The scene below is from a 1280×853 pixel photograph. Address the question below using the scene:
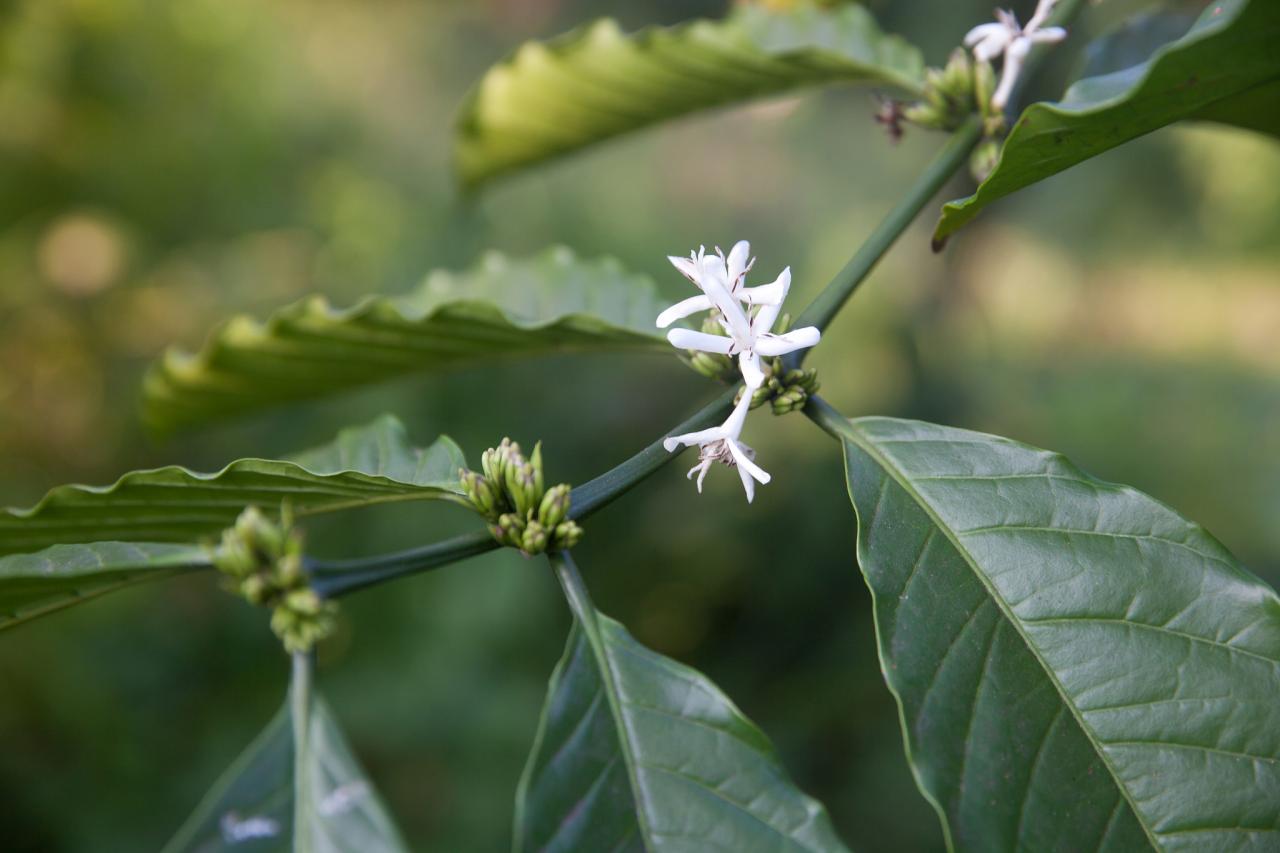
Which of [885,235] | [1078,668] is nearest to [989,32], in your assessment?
[885,235]

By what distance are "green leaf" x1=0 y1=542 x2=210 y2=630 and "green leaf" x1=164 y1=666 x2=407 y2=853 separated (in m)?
0.21

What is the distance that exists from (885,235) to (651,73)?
27.4 inches

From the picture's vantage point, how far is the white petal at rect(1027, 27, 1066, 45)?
1.09m

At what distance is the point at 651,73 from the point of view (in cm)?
161

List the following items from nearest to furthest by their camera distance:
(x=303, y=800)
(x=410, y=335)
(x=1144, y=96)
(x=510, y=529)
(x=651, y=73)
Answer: (x=1144, y=96) < (x=510, y=529) < (x=303, y=800) < (x=410, y=335) < (x=651, y=73)

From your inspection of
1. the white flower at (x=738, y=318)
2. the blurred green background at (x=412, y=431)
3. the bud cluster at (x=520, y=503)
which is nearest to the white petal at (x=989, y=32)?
the white flower at (x=738, y=318)

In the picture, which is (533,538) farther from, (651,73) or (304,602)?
(651,73)

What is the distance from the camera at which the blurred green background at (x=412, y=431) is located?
2775mm

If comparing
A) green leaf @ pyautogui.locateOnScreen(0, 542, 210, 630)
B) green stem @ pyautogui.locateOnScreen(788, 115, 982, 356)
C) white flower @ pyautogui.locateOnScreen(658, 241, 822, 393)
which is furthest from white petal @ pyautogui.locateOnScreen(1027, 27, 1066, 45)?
green leaf @ pyautogui.locateOnScreen(0, 542, 210, 630)

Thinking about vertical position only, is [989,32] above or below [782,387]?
above

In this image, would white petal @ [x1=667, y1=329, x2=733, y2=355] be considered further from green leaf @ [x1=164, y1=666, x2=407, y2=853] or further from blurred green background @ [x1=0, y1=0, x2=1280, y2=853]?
blurred green background @ [x1=0, y1=0, x2=1280, y2=853]

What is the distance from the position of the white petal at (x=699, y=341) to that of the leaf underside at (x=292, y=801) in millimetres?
559

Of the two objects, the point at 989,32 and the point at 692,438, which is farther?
the point at 989,32

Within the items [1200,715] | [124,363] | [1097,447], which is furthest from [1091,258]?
[1200,715]
